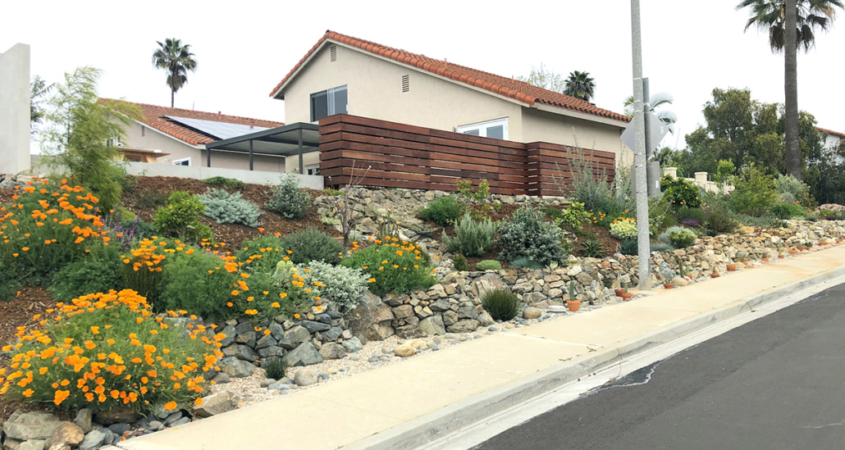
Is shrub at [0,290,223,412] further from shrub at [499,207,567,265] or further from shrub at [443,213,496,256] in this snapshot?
shrub at [499,207,567,265]

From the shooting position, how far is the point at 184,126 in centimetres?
2434

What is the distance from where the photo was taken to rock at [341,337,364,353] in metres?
7.46

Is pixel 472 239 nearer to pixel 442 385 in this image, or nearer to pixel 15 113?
pixel 442 385

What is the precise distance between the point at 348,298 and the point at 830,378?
17.6ft

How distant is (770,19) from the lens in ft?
93.4

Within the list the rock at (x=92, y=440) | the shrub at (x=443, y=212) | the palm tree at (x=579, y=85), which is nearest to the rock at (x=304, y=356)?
the rock at (x=92, y=440)

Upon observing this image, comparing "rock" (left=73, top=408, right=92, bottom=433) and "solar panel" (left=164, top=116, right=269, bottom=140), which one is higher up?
"solar panel" (left=164, top=116, right=269, bottom=140)

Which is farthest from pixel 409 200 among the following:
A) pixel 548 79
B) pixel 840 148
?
pixel 840 148

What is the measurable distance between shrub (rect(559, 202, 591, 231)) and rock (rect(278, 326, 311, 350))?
293 inches

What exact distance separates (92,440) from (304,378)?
6.85 feet

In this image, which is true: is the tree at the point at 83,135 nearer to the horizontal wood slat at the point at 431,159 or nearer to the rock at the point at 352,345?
the rock at the point at 352,345

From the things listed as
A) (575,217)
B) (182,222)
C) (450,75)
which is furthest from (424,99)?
(182,222)

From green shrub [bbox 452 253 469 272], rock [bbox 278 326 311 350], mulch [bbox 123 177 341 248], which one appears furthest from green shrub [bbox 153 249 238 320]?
green shrub [bbox 452 253 469 272]

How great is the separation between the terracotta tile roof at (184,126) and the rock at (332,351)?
47.6ft
